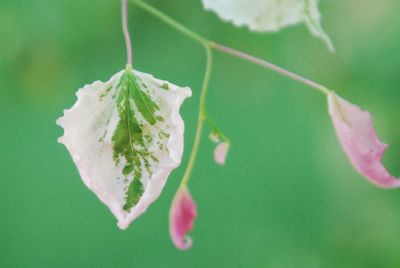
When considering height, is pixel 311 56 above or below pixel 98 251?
above

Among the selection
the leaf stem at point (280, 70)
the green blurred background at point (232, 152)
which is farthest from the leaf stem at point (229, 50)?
the green blurred background at point (232, 152)

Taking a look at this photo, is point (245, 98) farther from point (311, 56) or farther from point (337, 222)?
point (337, 222)

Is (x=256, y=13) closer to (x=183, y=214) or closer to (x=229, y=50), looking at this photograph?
(x=229, y=50)

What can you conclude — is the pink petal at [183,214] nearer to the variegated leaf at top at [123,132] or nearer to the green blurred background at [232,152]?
the variegated leaf at top at [123,132]

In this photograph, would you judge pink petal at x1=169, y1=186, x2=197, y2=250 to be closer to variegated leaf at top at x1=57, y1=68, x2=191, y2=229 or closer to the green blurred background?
variegated leaf at top at x1=57, y1=68, x2=191, y2=229

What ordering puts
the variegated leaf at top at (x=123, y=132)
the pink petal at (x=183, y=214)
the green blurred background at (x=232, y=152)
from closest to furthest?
the variegated leaf at top at (x=123, y=132), the pink petal at (x=183, y=214), the green blurred background at (x=232, y=152)

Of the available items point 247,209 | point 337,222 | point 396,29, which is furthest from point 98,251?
point 396,29

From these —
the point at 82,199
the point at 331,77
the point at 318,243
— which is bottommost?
the point at 318,243

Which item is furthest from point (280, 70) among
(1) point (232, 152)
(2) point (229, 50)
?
(1) point (232, 152)
